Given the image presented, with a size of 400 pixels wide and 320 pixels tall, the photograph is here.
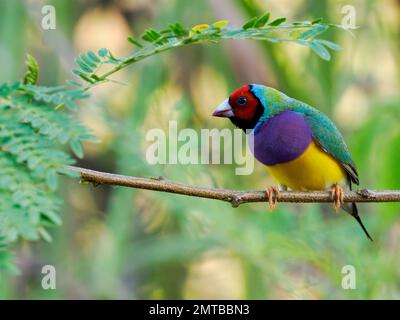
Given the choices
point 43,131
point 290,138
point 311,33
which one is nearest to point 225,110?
point 290,138

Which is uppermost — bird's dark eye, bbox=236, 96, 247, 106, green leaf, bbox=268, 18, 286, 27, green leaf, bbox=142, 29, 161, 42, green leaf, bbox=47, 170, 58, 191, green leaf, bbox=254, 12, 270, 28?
bird's dark eye, bbox=236, 96, 247, 106

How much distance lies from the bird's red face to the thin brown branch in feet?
1.25

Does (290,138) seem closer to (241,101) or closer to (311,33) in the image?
(241,101)

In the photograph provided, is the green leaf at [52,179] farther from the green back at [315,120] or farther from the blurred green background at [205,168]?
the blurred green background at [205,168]

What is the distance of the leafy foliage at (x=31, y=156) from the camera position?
88cm

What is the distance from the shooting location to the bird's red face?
6.27 feet

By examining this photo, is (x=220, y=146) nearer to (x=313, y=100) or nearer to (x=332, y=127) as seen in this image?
(x=313, y=100)

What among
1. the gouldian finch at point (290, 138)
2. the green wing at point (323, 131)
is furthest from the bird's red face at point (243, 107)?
the green wing at point (323, 131)

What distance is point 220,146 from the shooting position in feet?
9.44

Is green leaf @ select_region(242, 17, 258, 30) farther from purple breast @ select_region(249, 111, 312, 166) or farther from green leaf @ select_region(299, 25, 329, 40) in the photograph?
purple breast @ select_region(249, 111, 312, 166)

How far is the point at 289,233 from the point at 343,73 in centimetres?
85

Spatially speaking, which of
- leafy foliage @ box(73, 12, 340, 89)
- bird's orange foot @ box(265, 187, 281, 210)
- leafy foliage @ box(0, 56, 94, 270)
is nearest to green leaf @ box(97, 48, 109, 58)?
leafy foliage @ box(73, 12, 340, 89)
